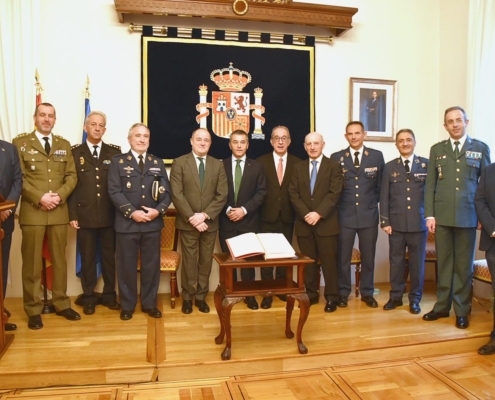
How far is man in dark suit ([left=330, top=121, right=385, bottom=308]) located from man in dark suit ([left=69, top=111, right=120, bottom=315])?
2.05 metres

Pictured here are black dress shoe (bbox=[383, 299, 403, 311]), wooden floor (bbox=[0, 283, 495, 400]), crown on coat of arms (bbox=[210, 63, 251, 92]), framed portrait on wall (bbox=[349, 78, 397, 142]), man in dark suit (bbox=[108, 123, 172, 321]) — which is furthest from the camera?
framed portrait on wall (bbox=[349, 78, 397, 142])

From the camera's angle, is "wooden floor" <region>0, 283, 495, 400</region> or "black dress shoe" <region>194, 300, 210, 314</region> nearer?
"wooden floor" <region>0, 283, 495, 400</region>

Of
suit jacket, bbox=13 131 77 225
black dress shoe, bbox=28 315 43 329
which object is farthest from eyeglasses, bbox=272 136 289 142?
black dress shoe, bbox=28 315 43 329

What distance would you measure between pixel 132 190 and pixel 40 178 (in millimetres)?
714

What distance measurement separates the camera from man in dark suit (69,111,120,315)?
3.55m

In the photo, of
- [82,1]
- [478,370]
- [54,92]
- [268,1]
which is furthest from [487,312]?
[82,1]

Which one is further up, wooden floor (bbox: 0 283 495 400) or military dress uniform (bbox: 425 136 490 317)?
military dress uniform (bbox: 425 136 490 317)

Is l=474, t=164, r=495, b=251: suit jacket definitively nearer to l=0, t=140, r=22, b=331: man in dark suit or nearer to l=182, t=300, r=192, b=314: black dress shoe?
l=182, t=300, r=192, b=314: black dress shoe

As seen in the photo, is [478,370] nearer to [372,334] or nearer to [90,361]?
[372,334]

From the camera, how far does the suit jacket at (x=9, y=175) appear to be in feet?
10.1

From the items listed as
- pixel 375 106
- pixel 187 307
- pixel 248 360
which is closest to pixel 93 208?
pixel 187 307

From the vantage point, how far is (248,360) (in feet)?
9.00

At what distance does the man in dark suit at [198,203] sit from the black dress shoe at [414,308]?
5.82 feet

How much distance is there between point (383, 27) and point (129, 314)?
4063 mm
